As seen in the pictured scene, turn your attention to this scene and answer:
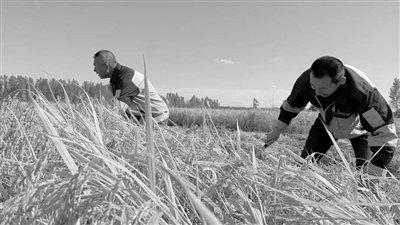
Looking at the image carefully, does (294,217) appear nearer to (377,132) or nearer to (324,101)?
(377,132)

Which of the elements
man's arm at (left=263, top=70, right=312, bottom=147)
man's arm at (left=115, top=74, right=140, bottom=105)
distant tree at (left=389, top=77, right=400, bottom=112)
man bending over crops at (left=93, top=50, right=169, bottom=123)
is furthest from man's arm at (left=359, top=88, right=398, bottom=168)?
distant tree at (left=389, top=77, right=400, bottom=112)

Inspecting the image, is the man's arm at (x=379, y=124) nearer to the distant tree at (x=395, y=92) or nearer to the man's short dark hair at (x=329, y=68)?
the man's short dark hair at (x=329, y=68)

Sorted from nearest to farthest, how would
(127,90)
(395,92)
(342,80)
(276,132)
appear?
(342,80) → (276,132) → (127,90) → (395,92)

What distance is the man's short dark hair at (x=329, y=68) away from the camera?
106 inches

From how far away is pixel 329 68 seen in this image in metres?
2.69

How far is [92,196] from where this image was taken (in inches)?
22.6

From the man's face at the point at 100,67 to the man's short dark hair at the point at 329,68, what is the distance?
107 inches

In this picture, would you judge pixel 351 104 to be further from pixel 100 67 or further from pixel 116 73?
pixel 100 67

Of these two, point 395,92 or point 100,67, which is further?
point 395,92

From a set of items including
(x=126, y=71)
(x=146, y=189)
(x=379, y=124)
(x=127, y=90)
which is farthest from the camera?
(x=126, y=71)

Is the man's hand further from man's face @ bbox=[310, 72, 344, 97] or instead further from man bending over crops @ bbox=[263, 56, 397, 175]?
man's face @ bbox=[310, 72, 344, 97]

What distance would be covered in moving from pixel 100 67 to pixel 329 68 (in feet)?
9.45

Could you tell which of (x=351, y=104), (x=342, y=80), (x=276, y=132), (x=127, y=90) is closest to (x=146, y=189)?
(x=342, y=80)

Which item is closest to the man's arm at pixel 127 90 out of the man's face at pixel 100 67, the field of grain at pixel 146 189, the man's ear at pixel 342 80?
the man's face at pixel 100 67
